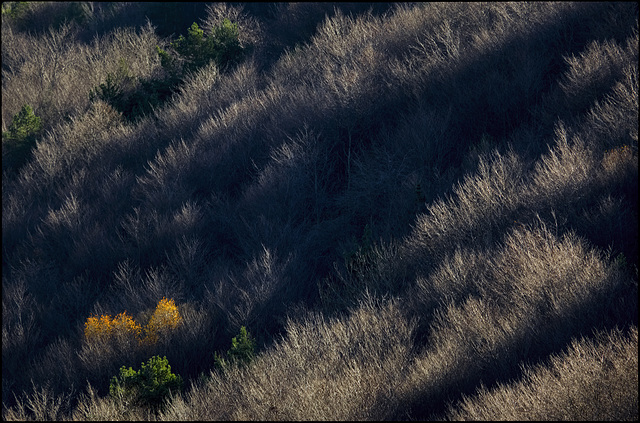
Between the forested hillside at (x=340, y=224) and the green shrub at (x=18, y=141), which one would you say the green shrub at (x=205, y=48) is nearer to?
the forested hillside at (x=340, y=224)

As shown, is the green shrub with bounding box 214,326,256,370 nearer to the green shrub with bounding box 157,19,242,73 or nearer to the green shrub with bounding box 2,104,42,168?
the green shrub with bounding box 157,19,242,73

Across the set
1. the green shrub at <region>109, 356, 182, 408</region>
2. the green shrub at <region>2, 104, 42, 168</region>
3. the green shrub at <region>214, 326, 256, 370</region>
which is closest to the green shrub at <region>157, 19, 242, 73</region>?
the green shrub at <region>2, 104, 42, 168</region>

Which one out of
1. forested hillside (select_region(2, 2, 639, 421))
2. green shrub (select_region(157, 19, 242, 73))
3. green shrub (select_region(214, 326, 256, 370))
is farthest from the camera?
green shrub (select_region(157, 19, 242, 73))

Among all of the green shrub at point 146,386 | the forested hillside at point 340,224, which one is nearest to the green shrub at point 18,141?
the forested hillside at point 340,224

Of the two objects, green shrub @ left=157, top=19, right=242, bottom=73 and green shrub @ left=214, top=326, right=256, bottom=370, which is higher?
green shrub @ left=157, top=19, right=242, bottom=73

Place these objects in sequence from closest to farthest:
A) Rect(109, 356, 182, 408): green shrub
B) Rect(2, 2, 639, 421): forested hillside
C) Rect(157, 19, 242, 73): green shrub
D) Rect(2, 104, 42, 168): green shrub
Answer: Rect(2, 2, 639, 421): forested hillside
Rect(109, 356, 182, 408): green shrub
Rect(2, 104, 42, 168): green shrub
Rect(157, 19, 242, 73): green shrub

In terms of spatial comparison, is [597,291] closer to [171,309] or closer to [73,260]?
[171,309]

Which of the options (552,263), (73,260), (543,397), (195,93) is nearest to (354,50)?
(195,93)
